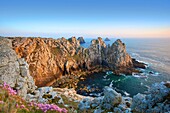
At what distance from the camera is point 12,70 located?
19906 mm

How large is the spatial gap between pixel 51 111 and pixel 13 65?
1520 centimetres

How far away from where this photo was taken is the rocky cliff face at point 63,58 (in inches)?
3059

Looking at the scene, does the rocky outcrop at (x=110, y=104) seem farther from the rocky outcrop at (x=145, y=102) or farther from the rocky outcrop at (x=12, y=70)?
the rocky outcrop at (x=12, y=70)

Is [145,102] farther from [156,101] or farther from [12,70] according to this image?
[12,70]

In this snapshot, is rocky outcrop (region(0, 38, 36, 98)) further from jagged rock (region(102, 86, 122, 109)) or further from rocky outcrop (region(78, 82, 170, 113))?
rocky outcrop (region(78, 82, 170, 113))

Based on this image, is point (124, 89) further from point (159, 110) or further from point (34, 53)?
point (159, 110)

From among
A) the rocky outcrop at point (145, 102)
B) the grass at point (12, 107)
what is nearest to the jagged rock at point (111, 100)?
the rocky outcrop at point (145, 102)

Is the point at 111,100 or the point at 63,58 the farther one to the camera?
the point at 63,58

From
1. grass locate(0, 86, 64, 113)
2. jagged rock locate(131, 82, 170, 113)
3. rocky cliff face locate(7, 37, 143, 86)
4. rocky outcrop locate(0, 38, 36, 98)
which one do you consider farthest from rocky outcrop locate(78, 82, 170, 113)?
rocky cliff face locate(7, 37, 143, 86)

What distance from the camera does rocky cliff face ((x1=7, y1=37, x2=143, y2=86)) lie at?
255ft

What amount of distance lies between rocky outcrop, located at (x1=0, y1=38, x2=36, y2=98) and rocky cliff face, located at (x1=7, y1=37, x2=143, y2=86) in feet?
169

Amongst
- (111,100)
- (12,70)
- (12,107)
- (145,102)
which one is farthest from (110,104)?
(12,70)

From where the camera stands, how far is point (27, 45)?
8062 cm

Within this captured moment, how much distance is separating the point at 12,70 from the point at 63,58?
2960 inches
